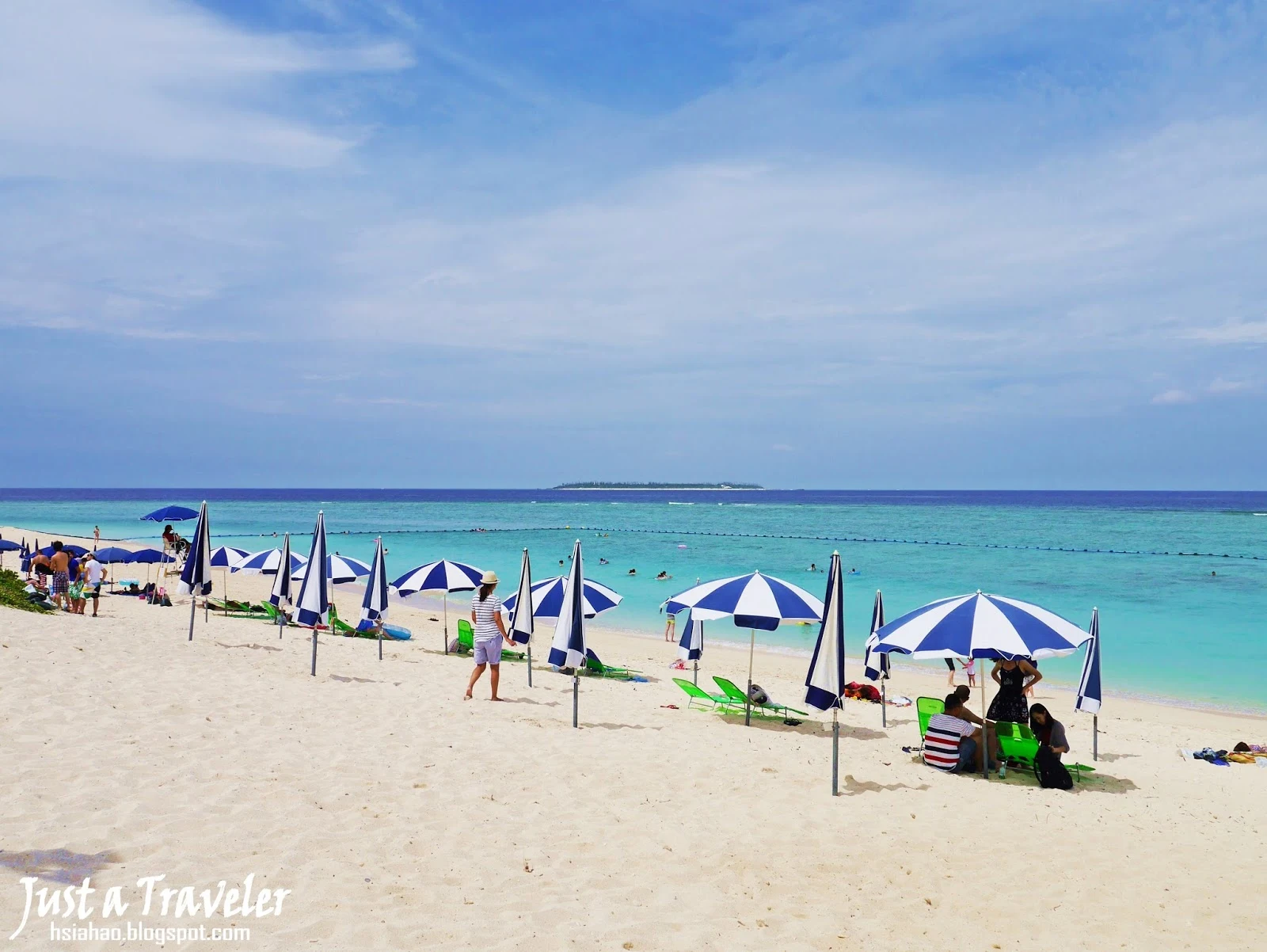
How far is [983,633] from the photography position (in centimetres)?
849

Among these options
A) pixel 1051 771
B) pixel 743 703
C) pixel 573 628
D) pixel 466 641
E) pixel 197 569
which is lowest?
pixel 466 641

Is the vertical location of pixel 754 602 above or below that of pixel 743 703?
above

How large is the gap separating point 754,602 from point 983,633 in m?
2.74

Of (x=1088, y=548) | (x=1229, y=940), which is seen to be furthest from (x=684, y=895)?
(x=1088, y=548)

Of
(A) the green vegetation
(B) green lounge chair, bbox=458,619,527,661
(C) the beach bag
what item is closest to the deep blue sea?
(B) green lounge chair, bbox=458,619,527,661

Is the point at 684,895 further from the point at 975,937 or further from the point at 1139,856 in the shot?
the point at 1139,856

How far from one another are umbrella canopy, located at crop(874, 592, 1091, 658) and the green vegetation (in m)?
14.2

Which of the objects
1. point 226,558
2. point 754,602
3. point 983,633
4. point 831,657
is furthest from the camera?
point 226,558

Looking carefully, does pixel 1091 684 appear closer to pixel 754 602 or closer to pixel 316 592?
pixel 754 602

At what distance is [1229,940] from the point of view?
17.0 feet

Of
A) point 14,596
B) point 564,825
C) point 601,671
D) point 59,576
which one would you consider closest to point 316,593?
point 601,671

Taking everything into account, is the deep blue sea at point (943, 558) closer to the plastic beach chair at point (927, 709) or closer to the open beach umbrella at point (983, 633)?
the plastic beach chair at point (927, 709)

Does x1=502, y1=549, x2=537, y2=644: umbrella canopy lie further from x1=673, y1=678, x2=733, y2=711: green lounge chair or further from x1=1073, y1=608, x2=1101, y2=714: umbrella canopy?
x1=1073, y1=608, x2=1101, y2=714: umbrella canopy

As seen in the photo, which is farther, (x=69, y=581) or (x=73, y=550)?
(x=73, y=550)
